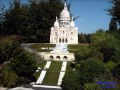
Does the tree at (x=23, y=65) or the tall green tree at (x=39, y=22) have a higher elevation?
the tall green tree at (x=39, y=22)

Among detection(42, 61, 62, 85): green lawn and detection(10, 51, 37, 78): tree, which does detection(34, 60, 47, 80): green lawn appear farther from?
detection(10, 51, 37, 78): tree

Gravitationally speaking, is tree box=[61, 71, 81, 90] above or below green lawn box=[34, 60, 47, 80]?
above

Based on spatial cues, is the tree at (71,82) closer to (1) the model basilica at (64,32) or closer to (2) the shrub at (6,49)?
(2) the shrub at (6,49)

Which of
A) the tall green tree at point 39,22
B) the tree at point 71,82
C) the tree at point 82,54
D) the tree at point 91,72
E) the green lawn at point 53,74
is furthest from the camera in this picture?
the tall green tree at point 39,22

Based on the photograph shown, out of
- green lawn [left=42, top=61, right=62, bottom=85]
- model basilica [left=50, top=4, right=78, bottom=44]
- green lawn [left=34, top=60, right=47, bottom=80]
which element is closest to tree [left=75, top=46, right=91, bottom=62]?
green lawn [left=42, top=61, right=62, bottom=85]

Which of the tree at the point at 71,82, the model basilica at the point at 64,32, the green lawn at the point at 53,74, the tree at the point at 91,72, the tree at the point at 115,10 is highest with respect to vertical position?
the tree at the point at 115,10

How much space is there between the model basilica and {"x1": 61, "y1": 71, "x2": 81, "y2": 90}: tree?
3161cm

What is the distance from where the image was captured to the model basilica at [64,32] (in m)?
61.1

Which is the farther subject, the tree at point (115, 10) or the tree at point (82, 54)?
the tree at point (115, 10)

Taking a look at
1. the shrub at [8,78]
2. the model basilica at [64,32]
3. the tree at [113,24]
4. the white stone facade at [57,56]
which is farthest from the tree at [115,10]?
the shrub at [8,78]

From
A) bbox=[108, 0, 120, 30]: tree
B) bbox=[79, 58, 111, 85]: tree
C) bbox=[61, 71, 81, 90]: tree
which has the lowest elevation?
bbox=[61, 71, 81, 90]: tree

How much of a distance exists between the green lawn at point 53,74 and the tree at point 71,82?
7.97 metres

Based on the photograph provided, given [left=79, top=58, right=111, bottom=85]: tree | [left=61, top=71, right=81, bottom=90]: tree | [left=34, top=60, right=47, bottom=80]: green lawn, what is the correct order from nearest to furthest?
[left=61, top=71, right=81, bottom=90]: tree
[left=79, top=58, right=111, bottom=85]: tree
[left=34, top=60, right=47, bottom=80]: green lawn

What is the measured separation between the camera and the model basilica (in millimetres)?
61094
